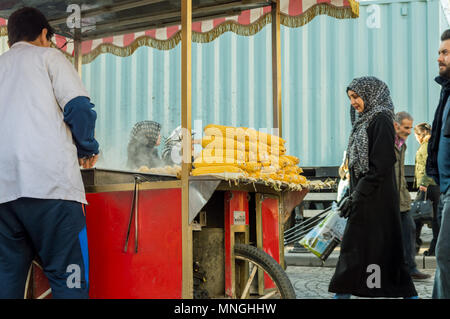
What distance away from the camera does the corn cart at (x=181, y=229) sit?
3.35 m

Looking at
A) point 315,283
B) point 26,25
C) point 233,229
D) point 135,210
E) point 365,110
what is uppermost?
point 26,25

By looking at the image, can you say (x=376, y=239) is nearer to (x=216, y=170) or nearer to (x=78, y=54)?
(x=216, y=170)

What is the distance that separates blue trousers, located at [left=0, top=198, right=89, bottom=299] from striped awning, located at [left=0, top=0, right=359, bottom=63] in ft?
7.94

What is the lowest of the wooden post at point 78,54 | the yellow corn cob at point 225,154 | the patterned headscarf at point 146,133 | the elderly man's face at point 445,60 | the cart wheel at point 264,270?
the cart wheel at point 264,270

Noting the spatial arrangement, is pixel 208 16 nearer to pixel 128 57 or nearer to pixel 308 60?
pixel 128 57

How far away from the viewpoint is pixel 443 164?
322 centimetres

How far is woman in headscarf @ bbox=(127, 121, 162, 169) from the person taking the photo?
15.0ft

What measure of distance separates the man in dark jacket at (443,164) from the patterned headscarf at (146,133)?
2275mm

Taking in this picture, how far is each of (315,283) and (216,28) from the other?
3.16 meters

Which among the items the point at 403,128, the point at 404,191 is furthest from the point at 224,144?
the point at 403,128

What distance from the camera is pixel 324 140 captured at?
10055 mm

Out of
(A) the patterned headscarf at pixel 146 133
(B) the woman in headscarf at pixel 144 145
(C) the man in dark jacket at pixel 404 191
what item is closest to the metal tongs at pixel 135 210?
(B) the woman in headscarf at pixel 144 145

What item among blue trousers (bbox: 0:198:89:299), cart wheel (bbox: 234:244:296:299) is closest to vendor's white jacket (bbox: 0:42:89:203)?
blue trousers (bbox: 0:198:89:299)

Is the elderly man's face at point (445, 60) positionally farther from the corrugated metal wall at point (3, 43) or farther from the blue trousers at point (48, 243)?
the corrugated metal wall at point (3, 43)
